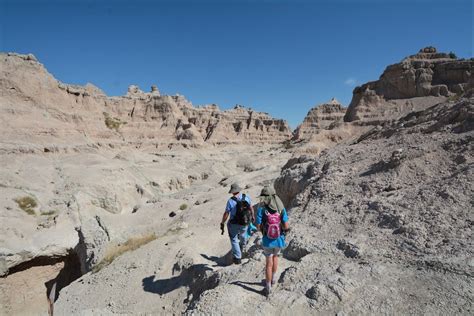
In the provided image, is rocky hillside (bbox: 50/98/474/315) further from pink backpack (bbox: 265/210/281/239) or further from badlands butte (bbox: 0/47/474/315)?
pink backpack (bbox: 265/210/281/239)

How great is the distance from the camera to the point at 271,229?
4.83 metres

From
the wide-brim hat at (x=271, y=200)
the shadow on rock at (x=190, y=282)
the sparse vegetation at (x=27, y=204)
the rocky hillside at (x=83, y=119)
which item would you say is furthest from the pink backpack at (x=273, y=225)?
the rocky hillside at (x=83, y=119)

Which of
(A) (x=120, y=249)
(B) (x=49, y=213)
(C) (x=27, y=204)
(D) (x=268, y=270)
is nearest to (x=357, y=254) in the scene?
(D) (x=268, y=270)

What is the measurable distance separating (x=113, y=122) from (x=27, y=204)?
42.4 metres

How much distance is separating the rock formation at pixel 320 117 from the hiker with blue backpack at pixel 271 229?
193ft

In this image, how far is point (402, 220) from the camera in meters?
5.61

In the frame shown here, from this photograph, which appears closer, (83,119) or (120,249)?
(120,249)

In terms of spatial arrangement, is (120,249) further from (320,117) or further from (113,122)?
(320,117)

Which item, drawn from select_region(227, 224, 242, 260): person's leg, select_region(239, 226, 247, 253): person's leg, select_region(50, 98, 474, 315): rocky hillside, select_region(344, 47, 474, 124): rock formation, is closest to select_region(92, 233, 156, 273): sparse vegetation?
select_region(50, 98, 474, 315): rocky hillside

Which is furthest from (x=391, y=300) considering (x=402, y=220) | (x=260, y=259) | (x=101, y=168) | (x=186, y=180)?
(x=186, y=180)

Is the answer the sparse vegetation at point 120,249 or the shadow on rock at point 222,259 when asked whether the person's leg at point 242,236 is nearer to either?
the shadow on rock at point 222,259

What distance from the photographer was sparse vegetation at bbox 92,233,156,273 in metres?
9.33

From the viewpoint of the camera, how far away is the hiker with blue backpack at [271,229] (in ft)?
15.8

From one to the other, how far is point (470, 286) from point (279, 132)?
8710cm
